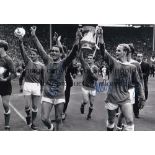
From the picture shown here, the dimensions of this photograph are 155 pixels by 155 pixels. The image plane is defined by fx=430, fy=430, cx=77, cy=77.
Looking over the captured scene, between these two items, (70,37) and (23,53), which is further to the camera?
(23,53)

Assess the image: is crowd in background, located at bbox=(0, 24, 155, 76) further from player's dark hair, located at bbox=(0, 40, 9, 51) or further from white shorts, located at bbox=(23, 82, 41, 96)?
white shorts, located at bbox=(23, 82, 41, 96)

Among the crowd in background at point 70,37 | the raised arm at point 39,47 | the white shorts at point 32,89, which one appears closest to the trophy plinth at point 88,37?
the crowd in background at point 70,37

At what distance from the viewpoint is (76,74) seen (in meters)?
8.02

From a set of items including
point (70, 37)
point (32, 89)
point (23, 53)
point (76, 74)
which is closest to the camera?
point (70, 37)

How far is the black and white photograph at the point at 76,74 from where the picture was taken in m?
6.38

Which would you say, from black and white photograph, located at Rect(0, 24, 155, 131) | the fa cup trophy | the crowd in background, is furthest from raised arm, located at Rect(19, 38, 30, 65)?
the fa cup trophy

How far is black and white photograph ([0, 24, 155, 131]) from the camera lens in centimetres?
638

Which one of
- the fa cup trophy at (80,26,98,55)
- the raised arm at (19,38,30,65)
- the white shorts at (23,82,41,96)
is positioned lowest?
the white shorts at (23,82,41,96)

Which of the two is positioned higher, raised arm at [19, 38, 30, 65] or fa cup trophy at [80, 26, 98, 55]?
fa cup trophy at [80, 26, 98, 55]

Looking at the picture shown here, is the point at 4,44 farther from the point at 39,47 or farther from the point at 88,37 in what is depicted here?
the point at 88,37

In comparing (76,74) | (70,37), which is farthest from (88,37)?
(76,74)

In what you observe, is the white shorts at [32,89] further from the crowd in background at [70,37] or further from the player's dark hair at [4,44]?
the player's dark hair at [4,44]

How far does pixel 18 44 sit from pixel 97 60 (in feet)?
4.82

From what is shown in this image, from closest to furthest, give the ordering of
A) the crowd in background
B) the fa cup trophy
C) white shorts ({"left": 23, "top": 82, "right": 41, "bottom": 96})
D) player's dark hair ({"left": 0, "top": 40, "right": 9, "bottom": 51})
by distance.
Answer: the fa cup trophy, the crowd in background, player's dark hair ({"left": 0, "top": 40, "right": 9, "bottom": 51}), white shorts ({"left": 23, "top": 82, "right": 41, "bottom": 96})
